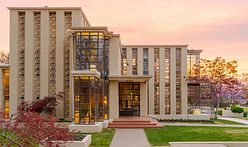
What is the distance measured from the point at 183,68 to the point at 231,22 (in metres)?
6.65

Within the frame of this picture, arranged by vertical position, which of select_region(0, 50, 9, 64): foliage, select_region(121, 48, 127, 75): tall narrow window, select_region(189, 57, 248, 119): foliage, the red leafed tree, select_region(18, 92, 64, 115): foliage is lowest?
select_region(18, 92, 64, 115): foliage

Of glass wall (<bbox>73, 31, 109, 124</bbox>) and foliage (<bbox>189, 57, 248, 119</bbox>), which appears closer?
glass wall (<bbox>73, 31, 109, 124</bbox>)

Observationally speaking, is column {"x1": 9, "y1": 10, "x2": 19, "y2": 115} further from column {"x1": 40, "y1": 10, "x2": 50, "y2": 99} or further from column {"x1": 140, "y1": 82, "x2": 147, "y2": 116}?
column {"x1": 140, "y1": 82, "x2": 147, "y2": 116}

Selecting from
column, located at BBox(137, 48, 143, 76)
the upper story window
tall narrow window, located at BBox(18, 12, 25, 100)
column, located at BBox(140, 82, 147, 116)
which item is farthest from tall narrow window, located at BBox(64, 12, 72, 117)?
column, located at BBox(137, 48, 143, 76)

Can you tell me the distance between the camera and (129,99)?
70.6 feet

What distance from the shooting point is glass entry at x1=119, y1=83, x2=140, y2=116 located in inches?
840

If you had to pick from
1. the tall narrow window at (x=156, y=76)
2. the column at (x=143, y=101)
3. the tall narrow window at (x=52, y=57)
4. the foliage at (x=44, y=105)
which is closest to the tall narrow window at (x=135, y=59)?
the tall narrow window at (x=156, y=76)

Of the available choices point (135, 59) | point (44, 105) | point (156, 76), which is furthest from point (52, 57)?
point (156, 76)

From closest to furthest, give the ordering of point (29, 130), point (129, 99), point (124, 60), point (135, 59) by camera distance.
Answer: point (29, 130), point (129, 99), point (135, 59), point (124, 60)

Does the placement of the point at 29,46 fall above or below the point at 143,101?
above

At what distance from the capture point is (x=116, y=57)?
19.2 metres

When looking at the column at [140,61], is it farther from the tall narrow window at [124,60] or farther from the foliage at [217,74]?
the foliage at [217,74]

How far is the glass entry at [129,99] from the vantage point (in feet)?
70.0

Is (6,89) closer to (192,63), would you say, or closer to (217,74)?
(192,63)
